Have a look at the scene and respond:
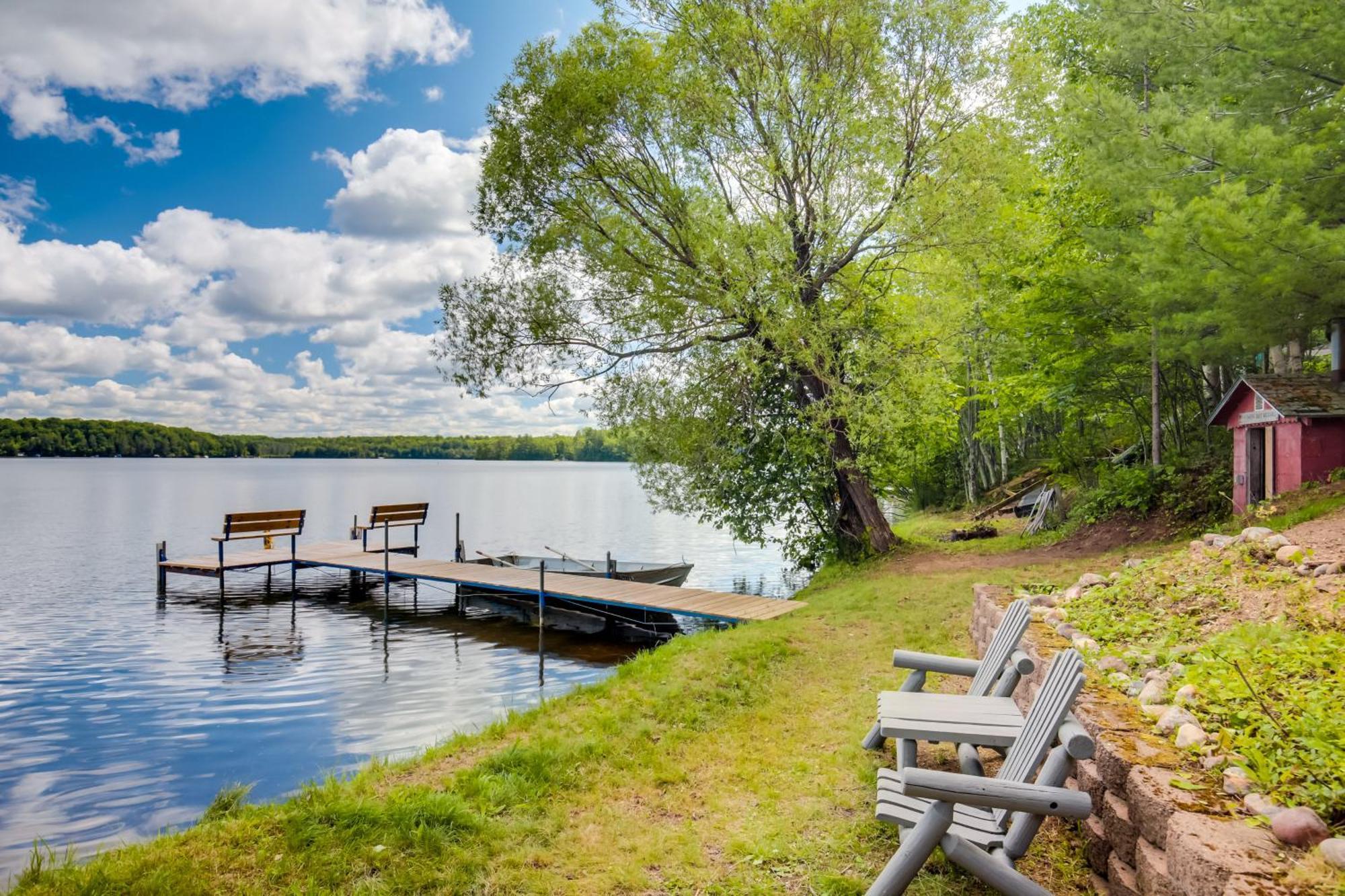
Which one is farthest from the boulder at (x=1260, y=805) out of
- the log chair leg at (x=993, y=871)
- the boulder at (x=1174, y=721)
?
the log chair leg at (x=993, y=871)

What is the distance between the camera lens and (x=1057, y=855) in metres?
3.78

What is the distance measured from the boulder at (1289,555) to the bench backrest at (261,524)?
20.2 metres

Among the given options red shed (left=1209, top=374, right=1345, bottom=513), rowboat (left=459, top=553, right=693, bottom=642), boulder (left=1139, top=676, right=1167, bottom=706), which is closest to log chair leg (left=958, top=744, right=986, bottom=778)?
boulder (left=1139, top=676, right=1167, bottom=706)

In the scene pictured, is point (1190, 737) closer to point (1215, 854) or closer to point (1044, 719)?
point (1044, 719)

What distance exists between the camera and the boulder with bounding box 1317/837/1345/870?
248 cm

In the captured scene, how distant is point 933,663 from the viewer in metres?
5.33

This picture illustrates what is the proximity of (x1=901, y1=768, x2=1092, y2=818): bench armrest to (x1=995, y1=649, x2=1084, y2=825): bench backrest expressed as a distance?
0.37m

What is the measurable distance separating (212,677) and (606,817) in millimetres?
10711

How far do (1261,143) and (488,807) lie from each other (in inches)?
481

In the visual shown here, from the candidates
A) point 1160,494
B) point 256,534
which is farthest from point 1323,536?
point 256,534

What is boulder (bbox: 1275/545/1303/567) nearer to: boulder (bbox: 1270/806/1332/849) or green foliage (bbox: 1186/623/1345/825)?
green foliage (bbox: 1186/623/1345/825)

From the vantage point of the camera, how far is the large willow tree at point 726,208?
45.1ft

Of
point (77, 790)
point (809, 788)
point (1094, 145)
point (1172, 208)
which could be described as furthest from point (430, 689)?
point (1094, 145)

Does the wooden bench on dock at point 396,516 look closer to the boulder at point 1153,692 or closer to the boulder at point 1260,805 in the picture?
the boulder at point 1153,692
